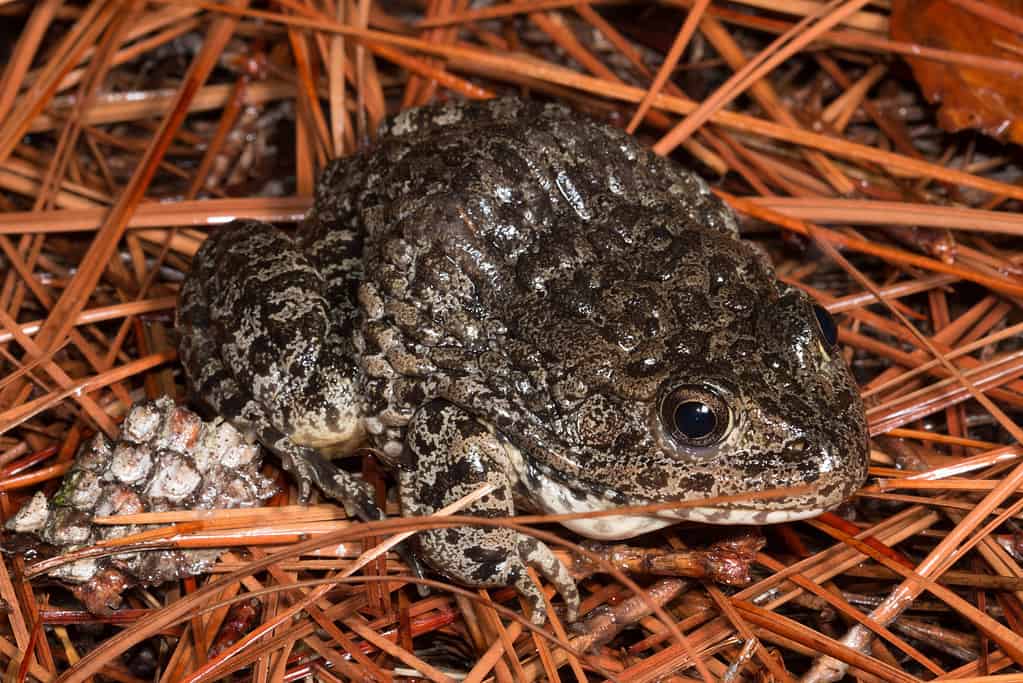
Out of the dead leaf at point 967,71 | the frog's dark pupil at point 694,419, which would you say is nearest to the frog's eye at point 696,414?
the frog's dark pupil at point 694,419

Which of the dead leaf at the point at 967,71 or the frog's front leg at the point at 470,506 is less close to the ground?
the dead leaf at the point at 967,71

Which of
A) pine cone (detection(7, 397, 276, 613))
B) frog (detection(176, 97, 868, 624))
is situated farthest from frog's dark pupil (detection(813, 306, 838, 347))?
pine cone (detection(7, 397, 276, 613))

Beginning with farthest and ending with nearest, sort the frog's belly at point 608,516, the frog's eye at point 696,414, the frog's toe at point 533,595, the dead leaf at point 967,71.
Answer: the dead leaf at point 967,71 < the frog's toe at point 533,595 < the frog's belly at point 608,516 < the frog's eye at point 696,414

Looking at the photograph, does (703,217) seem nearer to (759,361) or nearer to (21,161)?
(759,361)

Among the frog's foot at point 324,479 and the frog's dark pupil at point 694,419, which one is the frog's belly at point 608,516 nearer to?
the frog's dark pupil at point 694,419

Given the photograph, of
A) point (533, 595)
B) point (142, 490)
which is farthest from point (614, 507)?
point (142, 490)

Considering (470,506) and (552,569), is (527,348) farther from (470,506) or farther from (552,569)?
(552,569)

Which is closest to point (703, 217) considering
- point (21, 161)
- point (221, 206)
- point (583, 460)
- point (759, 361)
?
point (759, 361)
